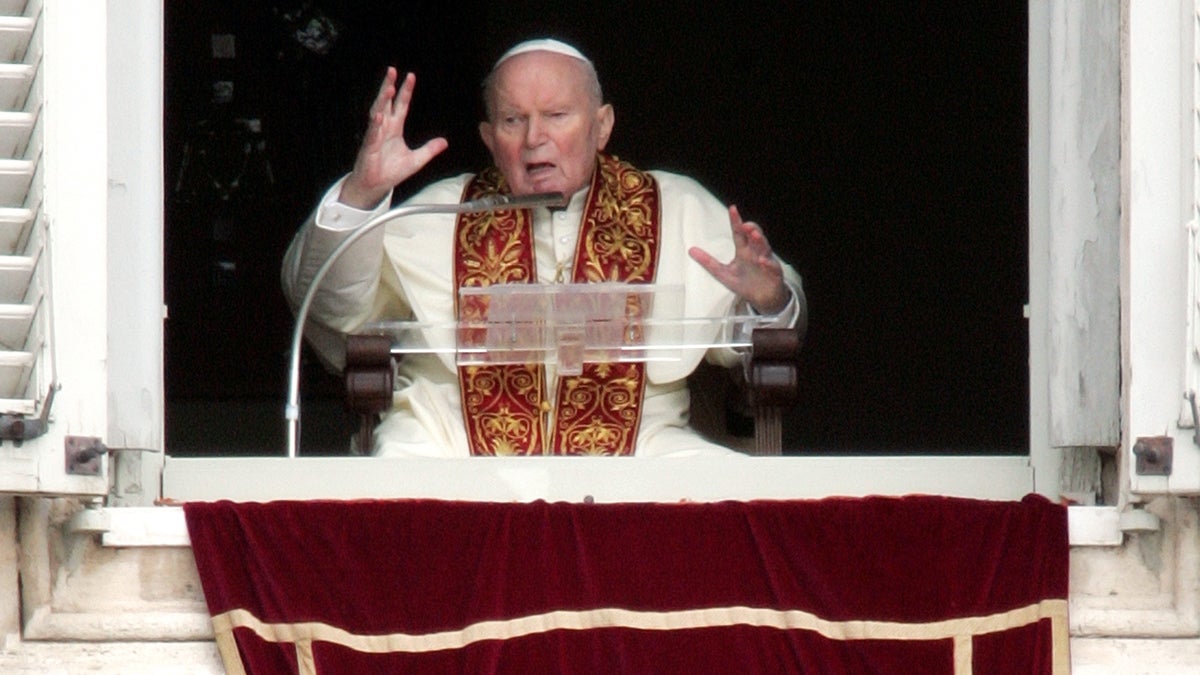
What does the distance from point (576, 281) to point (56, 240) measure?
1.66 m

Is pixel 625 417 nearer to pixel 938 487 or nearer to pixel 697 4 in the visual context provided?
pixel 938 487

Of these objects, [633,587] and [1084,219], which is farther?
[1084,219]

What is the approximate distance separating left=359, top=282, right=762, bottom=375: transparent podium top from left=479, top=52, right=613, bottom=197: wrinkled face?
0.48 m


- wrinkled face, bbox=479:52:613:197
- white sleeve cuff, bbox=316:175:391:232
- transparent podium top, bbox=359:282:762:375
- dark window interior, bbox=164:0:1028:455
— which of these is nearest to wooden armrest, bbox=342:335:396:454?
transparent podium top, bbox=359:282:762:375

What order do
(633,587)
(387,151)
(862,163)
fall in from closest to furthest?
(633,587)
(387,151)
(862,163)

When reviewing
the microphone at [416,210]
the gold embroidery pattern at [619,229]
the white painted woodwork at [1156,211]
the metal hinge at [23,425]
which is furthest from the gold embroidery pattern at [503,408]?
the white painted woodwork at [1156,211]

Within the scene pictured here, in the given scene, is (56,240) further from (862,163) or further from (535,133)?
(862,163)

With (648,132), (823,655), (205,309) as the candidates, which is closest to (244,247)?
(205,309)

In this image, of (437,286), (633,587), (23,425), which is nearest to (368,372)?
(437,286)

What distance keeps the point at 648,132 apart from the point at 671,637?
4030 mm

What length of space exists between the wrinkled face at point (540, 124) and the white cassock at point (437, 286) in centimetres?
15

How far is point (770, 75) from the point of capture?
8.31 meters

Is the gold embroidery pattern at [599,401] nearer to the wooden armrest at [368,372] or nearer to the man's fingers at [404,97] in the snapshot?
the wooden armrest at [368,372]

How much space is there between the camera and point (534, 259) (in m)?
5.78
